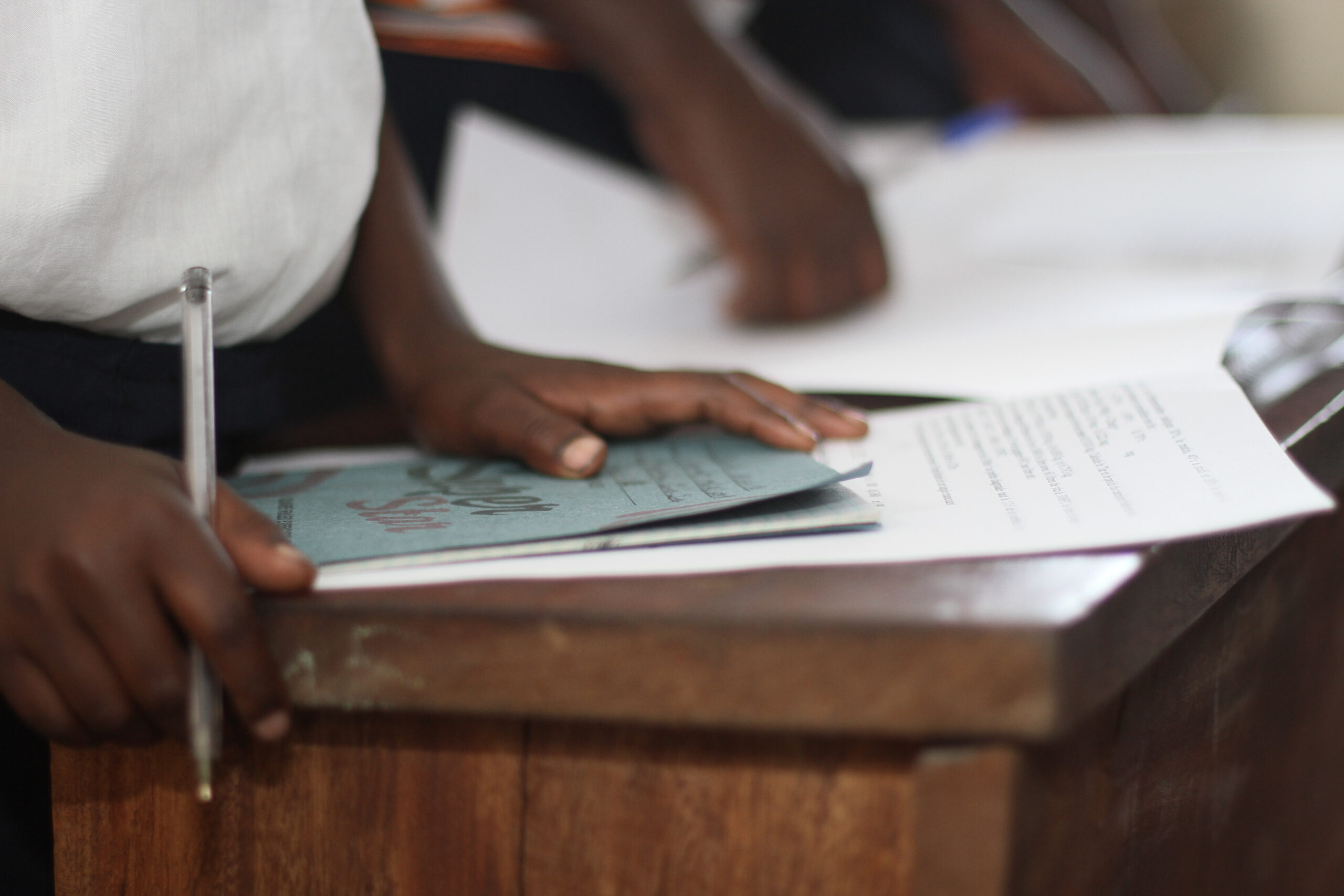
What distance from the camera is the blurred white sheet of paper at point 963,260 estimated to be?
52 cm

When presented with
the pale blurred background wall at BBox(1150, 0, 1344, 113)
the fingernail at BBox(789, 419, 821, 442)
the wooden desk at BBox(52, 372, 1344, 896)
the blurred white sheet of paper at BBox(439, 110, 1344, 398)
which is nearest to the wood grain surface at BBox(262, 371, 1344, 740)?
the wooden desk at BBox(52, 372, 1344, 896)

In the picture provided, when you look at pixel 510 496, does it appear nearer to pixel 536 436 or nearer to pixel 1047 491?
pixel 536 436

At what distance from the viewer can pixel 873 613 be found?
0.78 feet

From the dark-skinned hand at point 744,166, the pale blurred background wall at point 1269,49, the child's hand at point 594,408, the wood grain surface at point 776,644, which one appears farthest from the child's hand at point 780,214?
the pale blurred background wall at point 1269,49

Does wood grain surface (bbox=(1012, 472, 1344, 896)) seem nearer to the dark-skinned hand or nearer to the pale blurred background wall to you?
the dark-skinned hand

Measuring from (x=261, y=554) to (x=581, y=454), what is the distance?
0.12 metres

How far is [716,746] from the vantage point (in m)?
0.27

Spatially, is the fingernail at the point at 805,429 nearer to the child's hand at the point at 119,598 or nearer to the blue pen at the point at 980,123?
the child's hand at the point at 119,598

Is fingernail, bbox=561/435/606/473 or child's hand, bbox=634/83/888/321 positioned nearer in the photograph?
fingernail, bbox=561/435/606/473

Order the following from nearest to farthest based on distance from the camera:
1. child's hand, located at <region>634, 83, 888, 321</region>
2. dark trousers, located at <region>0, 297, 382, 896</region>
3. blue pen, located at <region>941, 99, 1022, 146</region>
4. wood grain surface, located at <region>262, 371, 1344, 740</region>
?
wood grain surface, located at <region>262, 371, 1344, 740</region> < dark trousers, located at <region>0, 297, 382, 896</region> < child's hand, located at <region>634, 83, 888, 321</region> < blue pen, located at <region>941, 99, 1022, 146</region>

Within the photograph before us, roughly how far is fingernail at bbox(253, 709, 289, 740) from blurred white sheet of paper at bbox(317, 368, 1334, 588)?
0.11 ft

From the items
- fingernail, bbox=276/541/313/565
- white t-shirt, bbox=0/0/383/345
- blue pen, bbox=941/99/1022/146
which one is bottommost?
fingernail, bbox=276/541/313/565

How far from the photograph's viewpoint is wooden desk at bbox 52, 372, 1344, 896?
0.24 meters

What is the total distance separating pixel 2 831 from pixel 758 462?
291 millimetres
